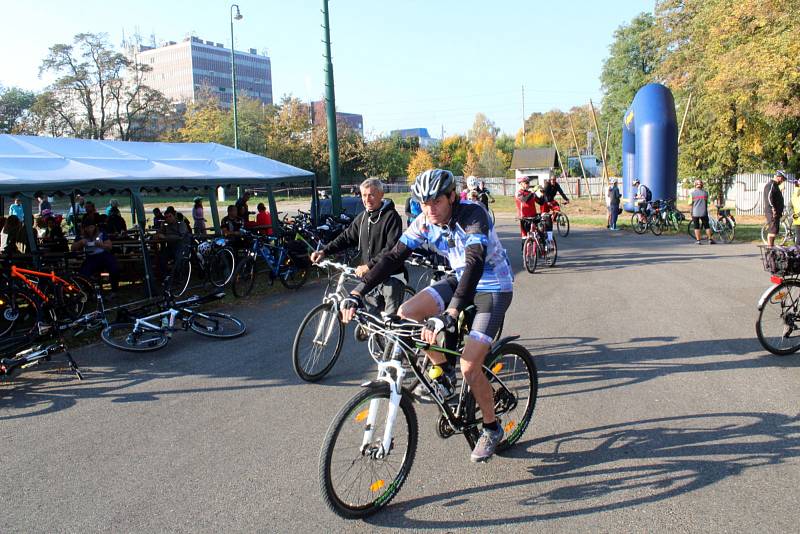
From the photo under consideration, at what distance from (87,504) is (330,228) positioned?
36.7 ft

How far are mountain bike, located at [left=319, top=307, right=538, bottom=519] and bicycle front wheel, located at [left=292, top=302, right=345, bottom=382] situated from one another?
2.11m

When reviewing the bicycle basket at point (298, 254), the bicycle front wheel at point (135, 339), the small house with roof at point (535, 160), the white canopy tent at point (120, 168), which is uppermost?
the small house with roof at point (535, 160)

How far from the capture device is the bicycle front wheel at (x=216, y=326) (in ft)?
26.3

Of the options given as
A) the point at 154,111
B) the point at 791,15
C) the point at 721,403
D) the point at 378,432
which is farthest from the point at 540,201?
the point at 154,111

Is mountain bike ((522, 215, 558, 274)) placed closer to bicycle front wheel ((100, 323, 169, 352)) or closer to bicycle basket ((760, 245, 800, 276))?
bicycle basket ((760, 245, 800, 276))

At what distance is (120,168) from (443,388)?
31.8 ft

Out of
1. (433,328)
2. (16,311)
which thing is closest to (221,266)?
(16,311)

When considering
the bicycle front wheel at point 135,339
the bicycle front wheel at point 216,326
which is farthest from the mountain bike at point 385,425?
the bicycle front wheel at point 216,326

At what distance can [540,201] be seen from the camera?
13.9 m

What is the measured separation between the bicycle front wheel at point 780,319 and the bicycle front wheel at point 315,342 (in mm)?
4180

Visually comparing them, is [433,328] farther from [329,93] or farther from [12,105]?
[12,105]

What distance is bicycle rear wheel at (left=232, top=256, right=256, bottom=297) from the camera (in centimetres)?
1125

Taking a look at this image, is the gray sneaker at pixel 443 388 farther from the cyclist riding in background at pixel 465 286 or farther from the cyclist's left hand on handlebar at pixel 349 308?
the cyclist's left hand on handlebar at pixel 349 308

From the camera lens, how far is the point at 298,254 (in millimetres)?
12094
